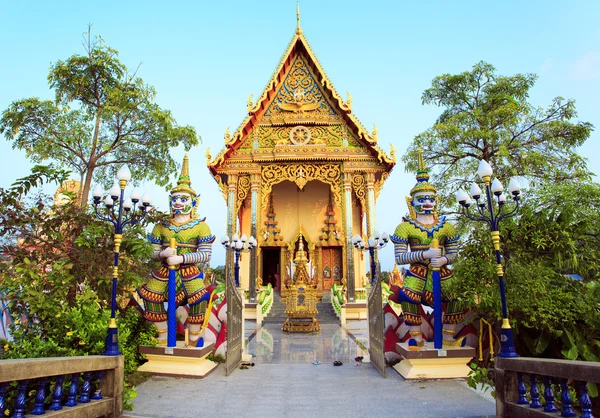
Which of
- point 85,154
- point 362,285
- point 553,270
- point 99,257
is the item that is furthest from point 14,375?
point 362,285

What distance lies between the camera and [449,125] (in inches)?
390

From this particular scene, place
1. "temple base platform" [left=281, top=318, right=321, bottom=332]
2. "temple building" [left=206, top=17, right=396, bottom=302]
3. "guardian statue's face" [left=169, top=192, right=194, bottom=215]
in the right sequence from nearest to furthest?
"guardian statue's face" [left=169, top=192, right=194, bottom=215] < "temple base platform" [left=281, top=318, right=321, bottom=332] < "temple building" [left=206, top=17, right=396, bottom=302]

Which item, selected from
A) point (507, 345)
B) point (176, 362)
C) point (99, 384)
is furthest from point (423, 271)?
point (99, 384)

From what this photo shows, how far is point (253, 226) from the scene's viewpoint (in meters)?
14.1

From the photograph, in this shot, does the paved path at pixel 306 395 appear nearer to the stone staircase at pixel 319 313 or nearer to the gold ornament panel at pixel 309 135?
the stone staircase at pixel 319 313

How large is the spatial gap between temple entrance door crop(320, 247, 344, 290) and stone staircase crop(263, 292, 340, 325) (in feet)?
2.26

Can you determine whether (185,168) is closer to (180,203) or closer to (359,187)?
(180,203)

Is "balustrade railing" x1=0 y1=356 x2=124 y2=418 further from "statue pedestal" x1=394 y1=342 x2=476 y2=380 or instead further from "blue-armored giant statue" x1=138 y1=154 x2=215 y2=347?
"statue pedestal" x1=394 y1=342 x2=476 y2=380

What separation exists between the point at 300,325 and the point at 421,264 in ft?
18.6

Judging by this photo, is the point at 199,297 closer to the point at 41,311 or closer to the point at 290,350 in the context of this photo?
the point at 41,311

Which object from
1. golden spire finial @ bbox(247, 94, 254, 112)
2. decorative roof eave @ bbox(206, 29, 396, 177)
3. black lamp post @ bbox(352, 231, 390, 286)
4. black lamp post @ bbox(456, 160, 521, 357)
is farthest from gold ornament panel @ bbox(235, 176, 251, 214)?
black lamp post @ bbox(456, 160, 521, 357)

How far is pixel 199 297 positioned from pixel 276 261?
12650mm

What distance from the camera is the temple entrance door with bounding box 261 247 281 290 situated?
17953 mm

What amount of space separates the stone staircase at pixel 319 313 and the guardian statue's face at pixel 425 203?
7764 millimetres
